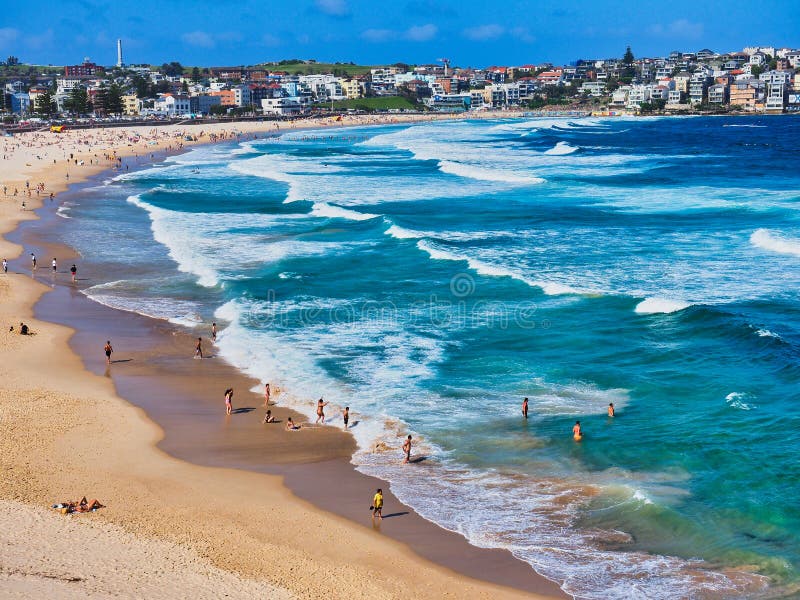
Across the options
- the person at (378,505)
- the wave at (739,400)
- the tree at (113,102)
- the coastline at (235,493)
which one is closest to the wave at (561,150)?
the wave at (739,400)

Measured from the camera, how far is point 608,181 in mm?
70750

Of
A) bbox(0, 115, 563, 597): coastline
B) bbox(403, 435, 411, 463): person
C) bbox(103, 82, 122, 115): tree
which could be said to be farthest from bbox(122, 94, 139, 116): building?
bbox(403, 435, 411, 463): person

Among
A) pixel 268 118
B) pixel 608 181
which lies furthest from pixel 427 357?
pixel 268 118

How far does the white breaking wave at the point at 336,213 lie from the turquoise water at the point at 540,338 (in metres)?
0.25

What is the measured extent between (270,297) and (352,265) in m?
6.30

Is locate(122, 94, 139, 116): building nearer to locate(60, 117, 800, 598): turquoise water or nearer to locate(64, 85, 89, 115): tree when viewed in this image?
locate(64, 85, 89, 115): tree

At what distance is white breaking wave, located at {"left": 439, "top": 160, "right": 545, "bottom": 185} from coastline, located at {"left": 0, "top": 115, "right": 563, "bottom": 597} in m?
47.3

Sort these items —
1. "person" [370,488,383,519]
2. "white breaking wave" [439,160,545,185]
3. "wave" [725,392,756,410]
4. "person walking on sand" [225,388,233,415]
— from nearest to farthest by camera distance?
"person" [370,488,383,519], "wave" [725,392,756,410], "person walking on sand" [225,388,233,415], "white breaking wave" [439,160,545,185]

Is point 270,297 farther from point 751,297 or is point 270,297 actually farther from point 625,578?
point 625,578

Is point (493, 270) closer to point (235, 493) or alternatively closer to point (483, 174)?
point (235, 493)

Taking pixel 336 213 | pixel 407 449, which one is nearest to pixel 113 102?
pixel 336 213

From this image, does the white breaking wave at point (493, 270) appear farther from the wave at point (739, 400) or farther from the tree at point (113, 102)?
the tree at point (113, 102)

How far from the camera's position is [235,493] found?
1867cm

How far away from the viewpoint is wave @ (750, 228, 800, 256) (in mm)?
40594
